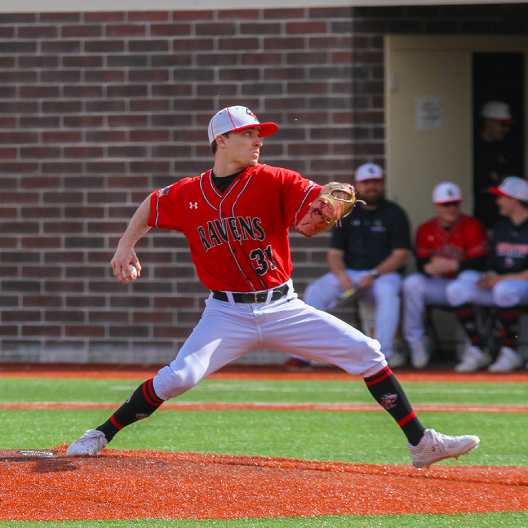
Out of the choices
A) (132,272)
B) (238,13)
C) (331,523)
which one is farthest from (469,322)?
(331,523)

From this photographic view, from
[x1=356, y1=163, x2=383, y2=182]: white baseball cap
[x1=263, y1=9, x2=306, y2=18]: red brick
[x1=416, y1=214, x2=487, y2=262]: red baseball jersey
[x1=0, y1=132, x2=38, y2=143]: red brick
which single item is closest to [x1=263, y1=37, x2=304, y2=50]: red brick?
[x1=263, y1=9, x2=306, y2=18]: red brick

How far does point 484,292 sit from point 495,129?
7.50ft

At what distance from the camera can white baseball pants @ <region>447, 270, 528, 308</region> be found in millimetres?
13039

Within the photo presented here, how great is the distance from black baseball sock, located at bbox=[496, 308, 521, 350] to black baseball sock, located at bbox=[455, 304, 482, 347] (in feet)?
0.88

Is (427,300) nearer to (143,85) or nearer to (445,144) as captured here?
(445,144)

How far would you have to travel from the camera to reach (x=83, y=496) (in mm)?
6074

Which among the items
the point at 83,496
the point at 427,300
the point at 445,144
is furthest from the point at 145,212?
the point at 445,144

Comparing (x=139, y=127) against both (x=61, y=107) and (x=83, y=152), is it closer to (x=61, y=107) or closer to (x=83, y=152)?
(x=83, y=152)

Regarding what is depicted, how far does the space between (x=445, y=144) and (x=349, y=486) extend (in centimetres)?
870

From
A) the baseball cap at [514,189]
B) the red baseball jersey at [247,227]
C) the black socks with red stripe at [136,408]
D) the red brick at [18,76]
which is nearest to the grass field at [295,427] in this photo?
the black socks with red stripe at [136,408]

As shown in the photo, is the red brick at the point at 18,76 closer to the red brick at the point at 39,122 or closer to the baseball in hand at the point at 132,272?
the red brick at the point at 39,122

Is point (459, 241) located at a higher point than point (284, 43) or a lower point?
lower

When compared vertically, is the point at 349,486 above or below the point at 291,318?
below

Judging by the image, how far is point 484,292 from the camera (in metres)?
13.4
